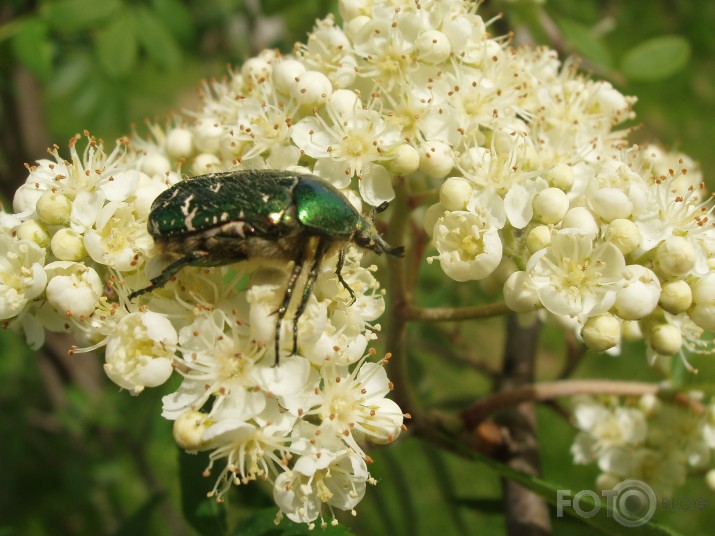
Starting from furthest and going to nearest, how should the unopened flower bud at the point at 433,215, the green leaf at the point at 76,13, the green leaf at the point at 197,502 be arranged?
the green leaf at the point at 76,13
the green leaf at the point at 197,502
the unopened flower bud at the point at 433,215

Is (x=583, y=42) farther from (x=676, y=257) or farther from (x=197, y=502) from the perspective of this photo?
(x=197, y=502)

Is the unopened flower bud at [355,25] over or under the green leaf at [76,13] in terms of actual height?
over

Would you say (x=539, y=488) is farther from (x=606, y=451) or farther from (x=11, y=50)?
(x=11, y=50)

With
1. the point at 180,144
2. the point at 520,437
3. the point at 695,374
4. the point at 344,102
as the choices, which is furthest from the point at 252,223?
the point at 695,374

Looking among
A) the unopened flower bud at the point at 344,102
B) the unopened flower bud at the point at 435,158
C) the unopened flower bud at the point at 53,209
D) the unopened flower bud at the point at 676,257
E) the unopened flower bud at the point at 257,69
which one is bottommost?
the unopened flower bud at the point at 676,257

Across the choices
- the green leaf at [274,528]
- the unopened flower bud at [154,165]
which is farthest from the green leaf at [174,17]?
the green leaf at [274,528]

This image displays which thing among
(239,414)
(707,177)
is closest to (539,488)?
(239,414)

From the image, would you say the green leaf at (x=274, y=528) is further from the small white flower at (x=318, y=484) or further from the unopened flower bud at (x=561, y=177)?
the unopened flower bud at (x=561, y=177)
